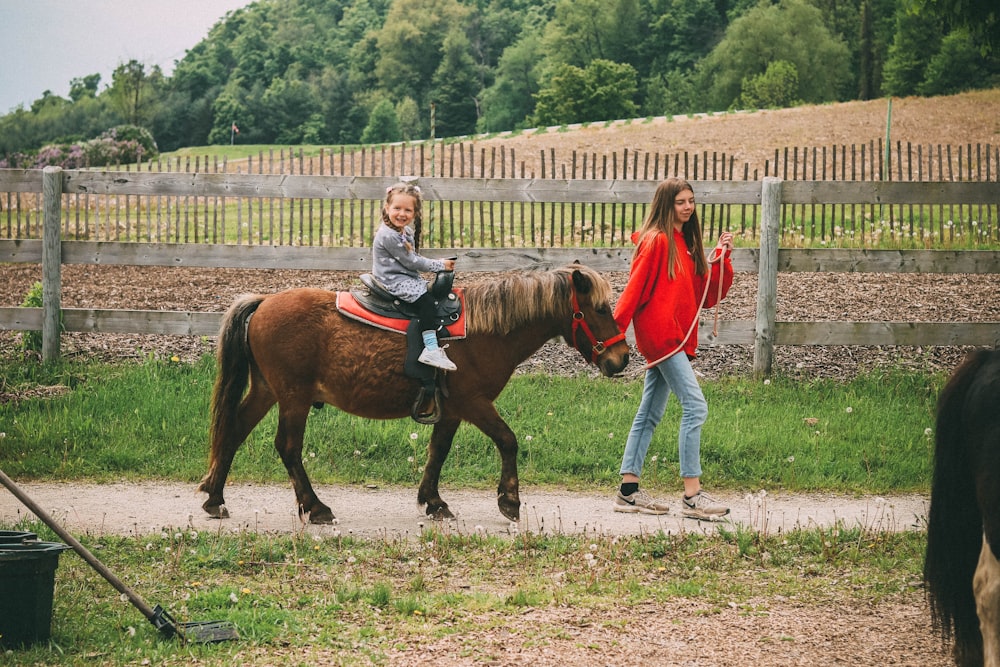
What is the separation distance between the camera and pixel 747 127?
40906mm

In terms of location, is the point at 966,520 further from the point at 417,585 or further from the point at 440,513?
the point at 440,513

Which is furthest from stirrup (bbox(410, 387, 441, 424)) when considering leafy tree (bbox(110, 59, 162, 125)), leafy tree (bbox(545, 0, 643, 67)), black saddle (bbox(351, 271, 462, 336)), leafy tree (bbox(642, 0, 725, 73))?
leafy tree (bbox(545, 0, 643, 67))

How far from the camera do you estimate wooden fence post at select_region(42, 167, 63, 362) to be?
9320 millimetres

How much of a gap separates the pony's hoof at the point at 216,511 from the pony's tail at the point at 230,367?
29cm

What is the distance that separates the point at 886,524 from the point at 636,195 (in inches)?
170

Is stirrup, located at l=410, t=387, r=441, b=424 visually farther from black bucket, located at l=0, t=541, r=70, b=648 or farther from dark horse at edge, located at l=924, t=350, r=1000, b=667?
dark horse at edge, located at l=924, t=350, r=1000, b=667

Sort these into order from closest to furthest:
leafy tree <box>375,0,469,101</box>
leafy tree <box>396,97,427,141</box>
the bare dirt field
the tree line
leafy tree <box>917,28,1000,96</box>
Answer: the bare dirt field
leafy tree <box>917,28,1000,96</box>
the tree line
leafy tree <box>396,97,427,141</box>
leafy tree <box>375,0,469,101</box>

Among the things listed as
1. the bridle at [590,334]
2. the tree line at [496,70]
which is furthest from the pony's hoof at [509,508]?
the tree line at [496,70]

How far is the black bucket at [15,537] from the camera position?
444cm

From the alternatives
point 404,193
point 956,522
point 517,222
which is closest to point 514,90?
point 517,222

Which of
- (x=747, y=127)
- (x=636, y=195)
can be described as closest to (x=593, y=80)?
(x=747, y=127)

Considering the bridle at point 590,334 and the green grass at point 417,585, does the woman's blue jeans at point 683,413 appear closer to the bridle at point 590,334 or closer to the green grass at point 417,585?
the bridle at point 590,334

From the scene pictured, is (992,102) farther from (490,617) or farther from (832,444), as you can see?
(490,617)

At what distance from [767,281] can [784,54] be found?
73.3 m
